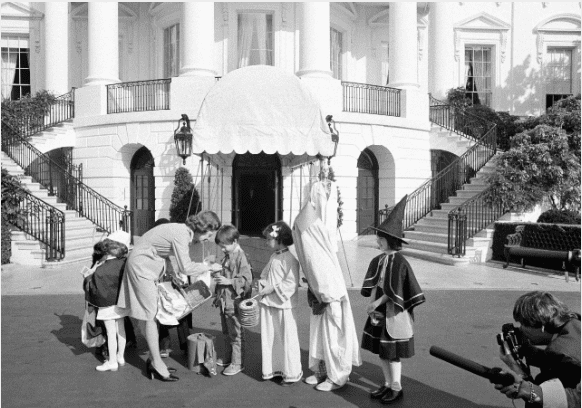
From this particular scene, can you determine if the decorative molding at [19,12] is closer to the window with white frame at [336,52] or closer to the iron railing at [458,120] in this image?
the window with white frame at [336,52]

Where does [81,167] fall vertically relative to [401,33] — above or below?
below

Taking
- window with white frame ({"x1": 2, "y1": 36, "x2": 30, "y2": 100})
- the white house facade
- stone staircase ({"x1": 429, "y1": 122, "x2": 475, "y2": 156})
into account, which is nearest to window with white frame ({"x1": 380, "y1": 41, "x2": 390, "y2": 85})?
the white house facade

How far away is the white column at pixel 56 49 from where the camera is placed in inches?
872

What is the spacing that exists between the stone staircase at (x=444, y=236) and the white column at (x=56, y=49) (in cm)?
1434

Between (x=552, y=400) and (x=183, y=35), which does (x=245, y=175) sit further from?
(x=552, y=400)

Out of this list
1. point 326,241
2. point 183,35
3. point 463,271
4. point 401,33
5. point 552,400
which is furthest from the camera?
point 401,33

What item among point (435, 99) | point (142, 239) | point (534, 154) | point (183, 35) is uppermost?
point (183, 35)

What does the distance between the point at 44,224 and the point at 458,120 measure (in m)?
14.7

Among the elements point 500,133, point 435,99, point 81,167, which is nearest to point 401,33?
point 435,99

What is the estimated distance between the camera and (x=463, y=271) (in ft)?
44.5

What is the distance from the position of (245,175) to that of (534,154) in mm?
8873

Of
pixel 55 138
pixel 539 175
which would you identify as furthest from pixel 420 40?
pixel 55 138

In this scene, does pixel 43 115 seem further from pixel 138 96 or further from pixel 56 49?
pixel 138 96

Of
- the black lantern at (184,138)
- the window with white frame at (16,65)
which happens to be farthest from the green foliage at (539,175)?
the window with white frame at (16,65)
